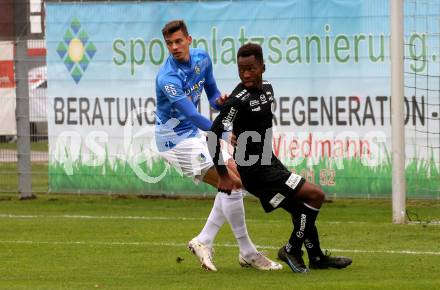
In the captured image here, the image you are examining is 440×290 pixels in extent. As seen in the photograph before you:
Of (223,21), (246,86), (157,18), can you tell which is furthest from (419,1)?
(246,86)

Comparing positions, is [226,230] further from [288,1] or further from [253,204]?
[288,1]

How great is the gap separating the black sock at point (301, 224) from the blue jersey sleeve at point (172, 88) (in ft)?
5.19

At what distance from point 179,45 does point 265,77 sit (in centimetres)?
659

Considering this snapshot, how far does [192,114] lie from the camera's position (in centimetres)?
1053

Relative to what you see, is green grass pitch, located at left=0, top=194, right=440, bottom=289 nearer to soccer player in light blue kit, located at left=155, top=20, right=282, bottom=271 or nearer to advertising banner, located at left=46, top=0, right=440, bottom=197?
soccer player in light blue kit, located at left=155, top=20, right=282, bottom=271

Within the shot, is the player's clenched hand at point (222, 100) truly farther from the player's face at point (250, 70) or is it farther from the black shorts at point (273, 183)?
the black shorts at point (273, 183)

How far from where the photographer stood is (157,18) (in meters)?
18.1

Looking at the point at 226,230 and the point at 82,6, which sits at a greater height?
the point at 82,6

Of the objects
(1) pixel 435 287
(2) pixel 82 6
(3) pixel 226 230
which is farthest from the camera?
(2) pixel 82 6

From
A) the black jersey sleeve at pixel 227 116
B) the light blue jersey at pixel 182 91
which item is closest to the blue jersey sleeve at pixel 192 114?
the light blue jersey at pixel 182 91

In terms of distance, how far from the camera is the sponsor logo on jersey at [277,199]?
9820 mm

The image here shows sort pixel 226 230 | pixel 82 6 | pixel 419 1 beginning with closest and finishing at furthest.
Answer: pixel 226 230, pixel 419 1, pixel 82 6

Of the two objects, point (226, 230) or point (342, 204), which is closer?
point (226, 230)

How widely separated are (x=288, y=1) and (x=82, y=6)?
3.32 meters
